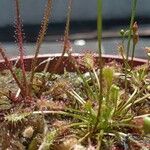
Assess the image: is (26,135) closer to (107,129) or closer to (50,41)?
(107,129)

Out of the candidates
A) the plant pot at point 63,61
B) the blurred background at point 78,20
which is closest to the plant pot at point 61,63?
the plant pot at point 63,61

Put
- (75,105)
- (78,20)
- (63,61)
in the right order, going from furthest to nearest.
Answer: (78,20), (63,61), (75,105)

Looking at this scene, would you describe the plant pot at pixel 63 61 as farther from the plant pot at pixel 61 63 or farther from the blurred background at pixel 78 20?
the blurred background at pixel 78 20

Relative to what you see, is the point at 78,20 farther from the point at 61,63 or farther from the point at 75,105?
the point at 75,105

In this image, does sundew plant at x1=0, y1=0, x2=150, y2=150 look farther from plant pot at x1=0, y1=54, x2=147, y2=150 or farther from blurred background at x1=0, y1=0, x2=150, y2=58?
blurred background at x1=0, y1=0, x2=150, y2=58

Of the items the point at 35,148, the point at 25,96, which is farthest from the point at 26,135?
the point at 25,96

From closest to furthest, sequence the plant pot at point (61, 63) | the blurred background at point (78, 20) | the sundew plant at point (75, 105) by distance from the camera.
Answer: the sundew plant at point (75, 105) → the plant pot at point (61, 63) → the blurred background at point (78, 20)

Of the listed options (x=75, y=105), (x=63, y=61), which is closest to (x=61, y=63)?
(x=63, y=61)

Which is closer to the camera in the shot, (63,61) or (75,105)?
(75,105)

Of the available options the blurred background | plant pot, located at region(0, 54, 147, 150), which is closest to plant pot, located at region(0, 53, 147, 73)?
plant pot, located at region(0, 54, 147, 150)
